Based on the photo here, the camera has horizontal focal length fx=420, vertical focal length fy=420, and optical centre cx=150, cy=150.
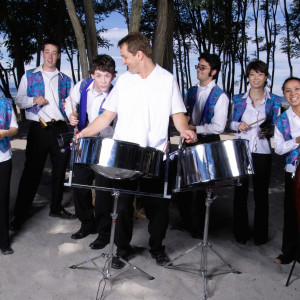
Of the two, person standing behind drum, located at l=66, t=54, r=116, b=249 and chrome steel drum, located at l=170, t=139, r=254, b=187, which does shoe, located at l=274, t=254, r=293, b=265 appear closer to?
chrome steel drum, located at l=170, t=139, r=254, b=187

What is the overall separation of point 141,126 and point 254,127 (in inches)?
43.5

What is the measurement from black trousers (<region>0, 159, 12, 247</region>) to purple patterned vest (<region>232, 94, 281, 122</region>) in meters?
1.91

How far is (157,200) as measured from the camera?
3.08 m

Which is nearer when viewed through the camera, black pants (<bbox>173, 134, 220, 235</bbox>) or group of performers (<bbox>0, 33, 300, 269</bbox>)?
group of performers (<bbox>0, 33, 300, 269</bbox>)

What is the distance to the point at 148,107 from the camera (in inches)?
115

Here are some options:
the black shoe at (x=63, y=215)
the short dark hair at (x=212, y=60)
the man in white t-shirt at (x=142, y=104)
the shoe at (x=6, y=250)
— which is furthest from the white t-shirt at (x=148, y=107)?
the black shoe at (x=63, y=215)

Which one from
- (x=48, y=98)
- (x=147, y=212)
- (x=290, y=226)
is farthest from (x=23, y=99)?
(x=290, y=226)

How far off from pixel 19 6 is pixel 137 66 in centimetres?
1209

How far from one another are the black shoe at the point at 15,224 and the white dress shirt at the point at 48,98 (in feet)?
3.11

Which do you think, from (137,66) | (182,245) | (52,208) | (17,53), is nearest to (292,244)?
(182,245)

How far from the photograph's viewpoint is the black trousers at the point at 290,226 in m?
3.23

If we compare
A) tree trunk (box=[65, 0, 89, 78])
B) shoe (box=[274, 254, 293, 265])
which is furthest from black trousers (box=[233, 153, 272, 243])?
tree trunk (box=[65, 0, 89, 78])

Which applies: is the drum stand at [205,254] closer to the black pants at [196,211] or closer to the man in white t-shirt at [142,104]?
the man in white t-shirt at [142,104]

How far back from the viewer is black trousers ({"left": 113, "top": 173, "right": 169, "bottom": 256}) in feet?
9.96
